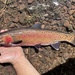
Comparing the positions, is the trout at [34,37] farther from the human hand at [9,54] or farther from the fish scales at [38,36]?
the human hand at [9,54]

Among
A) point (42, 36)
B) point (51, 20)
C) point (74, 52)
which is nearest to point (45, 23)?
point (51, 20)

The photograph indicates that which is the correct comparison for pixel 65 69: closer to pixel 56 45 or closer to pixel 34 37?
pixel 56 45

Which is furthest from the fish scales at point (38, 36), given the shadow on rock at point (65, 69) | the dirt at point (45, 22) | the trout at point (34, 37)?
the shadow on rock at point (65, 69)

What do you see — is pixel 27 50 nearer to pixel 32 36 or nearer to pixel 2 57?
pixel 32 36

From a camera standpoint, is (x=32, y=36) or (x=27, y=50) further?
(x=27, y=50)

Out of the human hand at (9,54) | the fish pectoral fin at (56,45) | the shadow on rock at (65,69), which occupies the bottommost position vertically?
the shadow on rock at (65,69)

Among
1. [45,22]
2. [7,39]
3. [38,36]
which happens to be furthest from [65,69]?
[7,39]

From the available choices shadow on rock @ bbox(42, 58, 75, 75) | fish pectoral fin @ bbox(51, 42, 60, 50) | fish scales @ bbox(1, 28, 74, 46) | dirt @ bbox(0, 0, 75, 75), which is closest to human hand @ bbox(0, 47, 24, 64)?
fish scales @ bbox(1, 28, 74, 46)

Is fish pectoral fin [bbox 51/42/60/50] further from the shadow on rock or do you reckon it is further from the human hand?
the human hand
